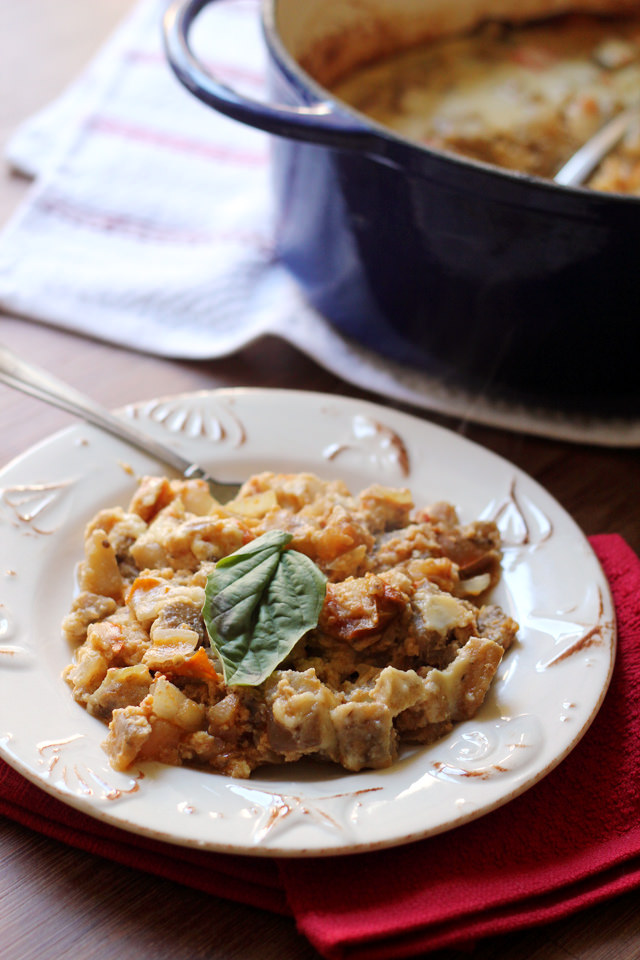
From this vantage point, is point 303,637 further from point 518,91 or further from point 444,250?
point 518,91

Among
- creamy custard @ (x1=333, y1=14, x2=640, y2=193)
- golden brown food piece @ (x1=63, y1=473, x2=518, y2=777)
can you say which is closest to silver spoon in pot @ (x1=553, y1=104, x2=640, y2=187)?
creamy custard @ (x1=333, y1=14, x2=640, y2=193)

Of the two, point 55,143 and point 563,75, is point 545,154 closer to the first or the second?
point 563,75

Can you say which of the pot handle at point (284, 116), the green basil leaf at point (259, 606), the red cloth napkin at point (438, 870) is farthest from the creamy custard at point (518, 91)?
the red cloth napkin at point (438, 870)

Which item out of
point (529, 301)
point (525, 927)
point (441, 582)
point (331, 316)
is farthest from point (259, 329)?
point (525, 927)

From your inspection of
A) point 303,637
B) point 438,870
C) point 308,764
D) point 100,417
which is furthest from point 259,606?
point 100,417

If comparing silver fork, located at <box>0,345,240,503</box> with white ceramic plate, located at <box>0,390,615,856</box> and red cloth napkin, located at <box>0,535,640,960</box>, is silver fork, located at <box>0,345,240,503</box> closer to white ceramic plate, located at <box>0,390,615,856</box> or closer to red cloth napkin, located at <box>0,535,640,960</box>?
white ceramic plate, located at <box>0,390,615,856</box>

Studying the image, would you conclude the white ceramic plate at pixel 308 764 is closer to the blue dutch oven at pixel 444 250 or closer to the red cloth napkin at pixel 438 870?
the red cloth napkin at pixel 438 870
